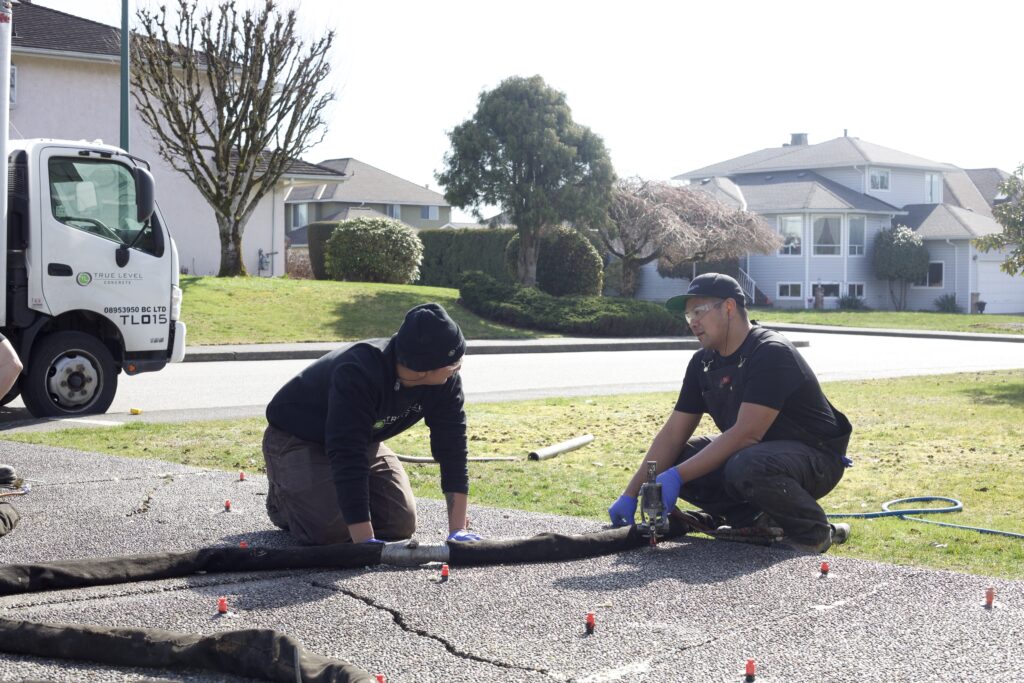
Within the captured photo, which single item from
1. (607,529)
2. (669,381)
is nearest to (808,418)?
(607,529)

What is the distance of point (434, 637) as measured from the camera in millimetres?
4219

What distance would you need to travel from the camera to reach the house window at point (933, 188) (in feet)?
188

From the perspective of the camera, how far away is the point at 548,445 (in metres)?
9.73

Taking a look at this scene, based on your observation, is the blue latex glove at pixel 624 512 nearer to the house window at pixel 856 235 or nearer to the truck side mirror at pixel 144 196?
the truck side mirror at pixel 144 196

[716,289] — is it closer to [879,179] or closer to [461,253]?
[461,253]

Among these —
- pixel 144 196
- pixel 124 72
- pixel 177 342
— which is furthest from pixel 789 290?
pixel 144 196

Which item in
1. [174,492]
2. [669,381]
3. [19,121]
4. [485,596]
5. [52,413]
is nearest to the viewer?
[485,596]

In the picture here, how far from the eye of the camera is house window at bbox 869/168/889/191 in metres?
56.0

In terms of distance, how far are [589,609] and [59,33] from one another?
32251 millimetres

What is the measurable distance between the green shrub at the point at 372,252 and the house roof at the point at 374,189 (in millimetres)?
29373

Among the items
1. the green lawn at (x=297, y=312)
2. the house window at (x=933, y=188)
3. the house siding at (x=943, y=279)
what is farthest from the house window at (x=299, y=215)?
the green lawn at (x=297, y=312)

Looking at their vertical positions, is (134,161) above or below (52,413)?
above

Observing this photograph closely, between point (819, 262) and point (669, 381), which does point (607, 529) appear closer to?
point (669, 381)

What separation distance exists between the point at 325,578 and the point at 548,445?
4840 millimetres
